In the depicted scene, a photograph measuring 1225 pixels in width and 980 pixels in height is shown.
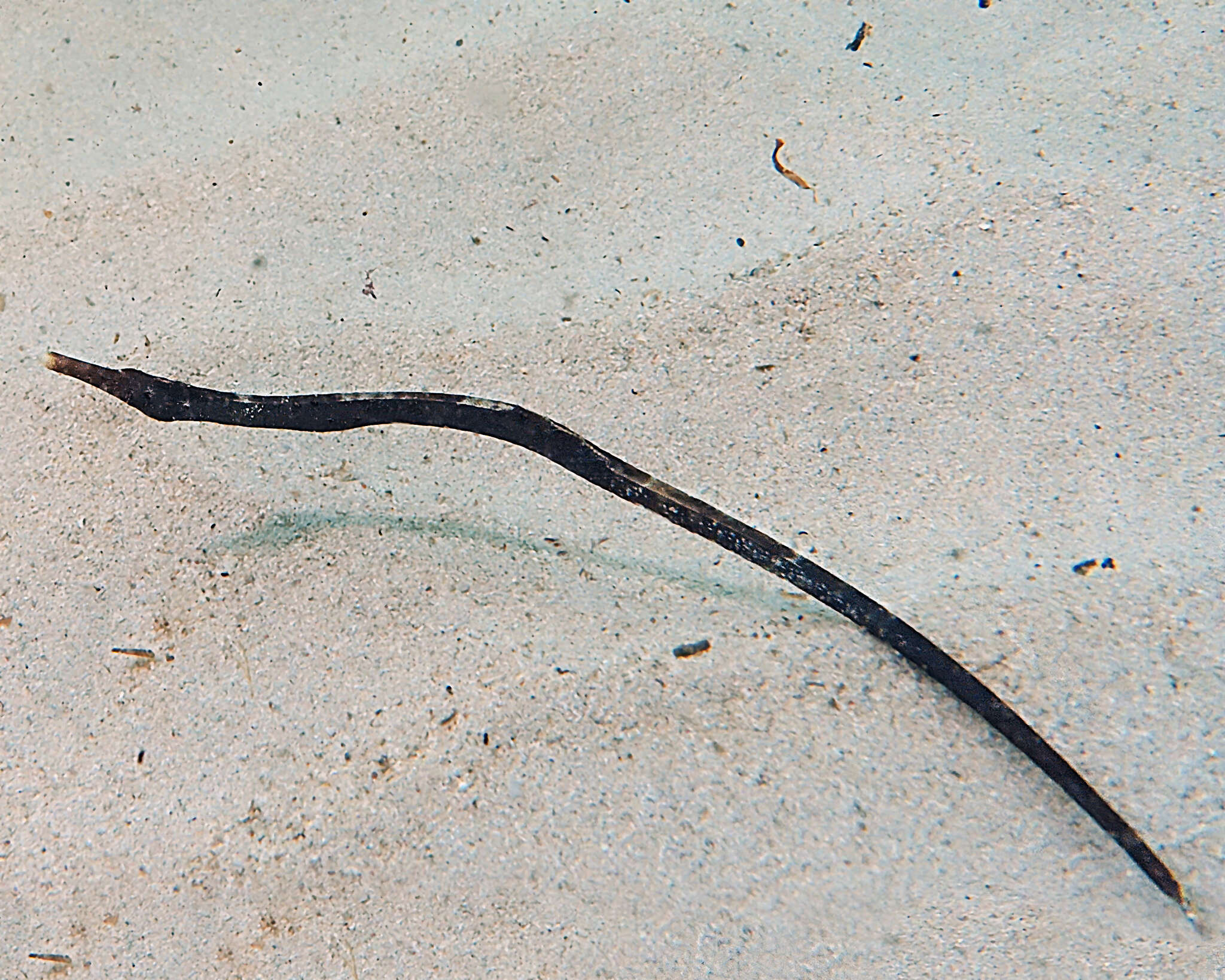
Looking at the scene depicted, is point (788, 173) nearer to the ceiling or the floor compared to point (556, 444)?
nearer to the ceiling

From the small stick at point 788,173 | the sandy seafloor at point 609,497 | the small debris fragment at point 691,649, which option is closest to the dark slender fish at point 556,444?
the sandy seafloor at point 609,497

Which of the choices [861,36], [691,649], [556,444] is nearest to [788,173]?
[861,36]

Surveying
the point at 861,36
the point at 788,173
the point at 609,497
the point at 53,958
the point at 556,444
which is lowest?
the point at 53,958

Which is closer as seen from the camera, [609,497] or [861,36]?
[609,497]

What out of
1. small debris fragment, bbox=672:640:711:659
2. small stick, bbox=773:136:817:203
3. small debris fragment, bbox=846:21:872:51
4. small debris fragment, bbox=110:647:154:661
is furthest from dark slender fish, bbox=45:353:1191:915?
small debris fragment, bbox=846:21:872:51

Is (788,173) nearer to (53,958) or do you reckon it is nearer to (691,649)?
(691,649)

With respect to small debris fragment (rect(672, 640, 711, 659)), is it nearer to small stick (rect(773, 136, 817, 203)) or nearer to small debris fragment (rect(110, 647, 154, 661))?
small stick (rect(773, 136, 817, 203))

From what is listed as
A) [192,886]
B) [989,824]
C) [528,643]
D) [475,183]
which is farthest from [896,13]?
[192,886]
